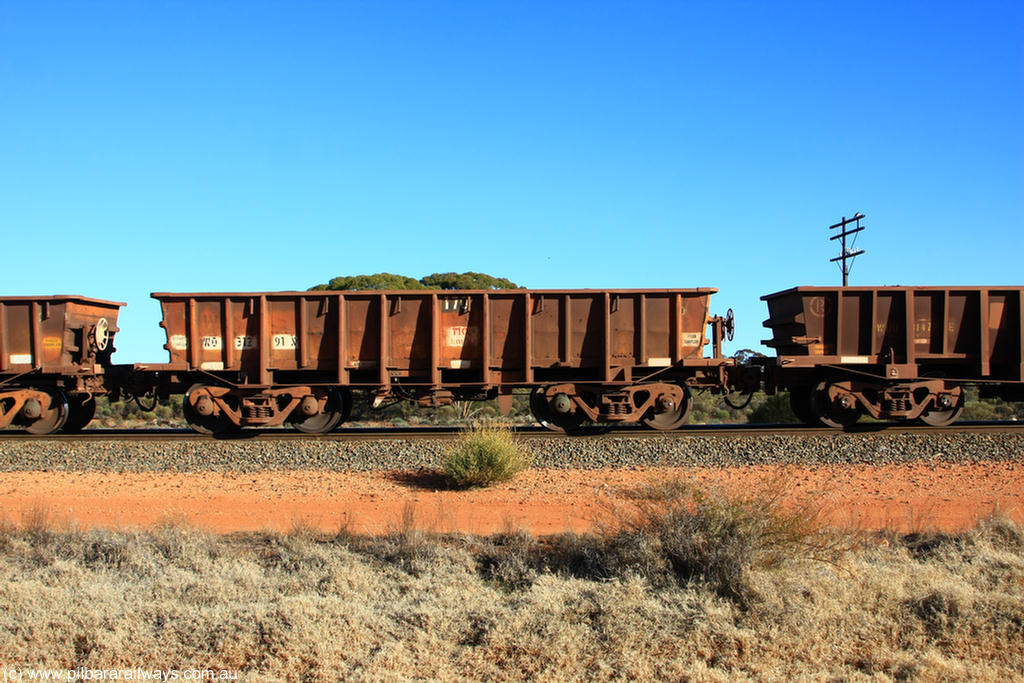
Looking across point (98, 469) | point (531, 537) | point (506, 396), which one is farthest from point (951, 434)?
point (98, 469)

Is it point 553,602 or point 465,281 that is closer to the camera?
point 553,602

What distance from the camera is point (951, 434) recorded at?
1309cm

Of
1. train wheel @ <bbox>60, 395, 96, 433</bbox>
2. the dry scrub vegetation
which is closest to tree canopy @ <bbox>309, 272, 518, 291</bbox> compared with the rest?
train wheel @ <bbox>60, 395, 96, 433</bbox>

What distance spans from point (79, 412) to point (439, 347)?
820cm

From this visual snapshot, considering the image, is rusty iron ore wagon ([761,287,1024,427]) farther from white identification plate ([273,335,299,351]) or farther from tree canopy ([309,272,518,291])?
tree canopy ([309,272,518,291])

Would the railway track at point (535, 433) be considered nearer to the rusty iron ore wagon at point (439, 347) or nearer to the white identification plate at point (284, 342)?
the rusty iron ore wagon at point (439, 347)

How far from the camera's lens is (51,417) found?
14812mm

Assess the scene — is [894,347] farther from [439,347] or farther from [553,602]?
[553,602]

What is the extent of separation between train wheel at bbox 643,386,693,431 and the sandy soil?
2.90m

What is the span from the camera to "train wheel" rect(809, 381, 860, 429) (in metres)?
14.4

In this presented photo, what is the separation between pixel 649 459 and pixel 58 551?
27.3 ft

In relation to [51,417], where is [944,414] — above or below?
above

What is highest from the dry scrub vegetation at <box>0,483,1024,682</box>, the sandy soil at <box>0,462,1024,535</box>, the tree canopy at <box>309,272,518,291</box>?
the tree canopy at <box>309,272,518,291</box>

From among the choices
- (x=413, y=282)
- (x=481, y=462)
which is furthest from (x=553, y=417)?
(x=413, y=282)
